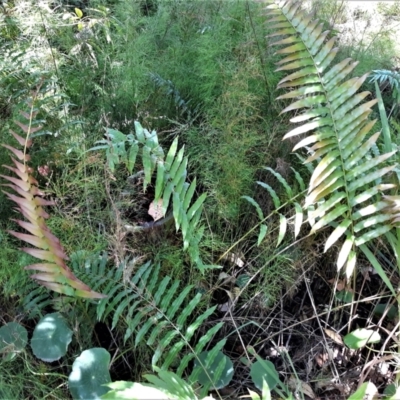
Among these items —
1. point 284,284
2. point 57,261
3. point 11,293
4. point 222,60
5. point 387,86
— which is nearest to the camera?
point 57,261

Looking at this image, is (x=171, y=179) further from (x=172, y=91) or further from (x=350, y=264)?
(x=350, y=264)

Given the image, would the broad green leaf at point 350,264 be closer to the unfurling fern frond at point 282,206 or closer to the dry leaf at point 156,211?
the unfurling fern frond at point 282,206

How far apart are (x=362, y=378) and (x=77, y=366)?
0.75 m

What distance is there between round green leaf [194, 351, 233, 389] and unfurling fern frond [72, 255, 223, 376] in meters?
0.03

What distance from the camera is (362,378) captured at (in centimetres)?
119

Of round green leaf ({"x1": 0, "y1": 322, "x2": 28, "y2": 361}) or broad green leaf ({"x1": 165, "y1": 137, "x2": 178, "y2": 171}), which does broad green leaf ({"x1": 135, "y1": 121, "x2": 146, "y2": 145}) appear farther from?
round green leaf ({"x1": 0, "y1": 322, "x2": 28, "y2": 361})

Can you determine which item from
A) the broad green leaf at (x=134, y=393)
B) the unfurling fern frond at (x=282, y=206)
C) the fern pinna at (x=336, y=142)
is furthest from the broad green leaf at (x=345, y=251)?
the broad green leaf at (x=134, y=393)

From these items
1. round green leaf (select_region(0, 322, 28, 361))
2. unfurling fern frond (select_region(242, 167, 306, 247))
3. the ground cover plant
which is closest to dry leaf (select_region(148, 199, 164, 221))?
the ground cover plant

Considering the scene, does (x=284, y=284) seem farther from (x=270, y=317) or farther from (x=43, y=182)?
(x=43, y=182)

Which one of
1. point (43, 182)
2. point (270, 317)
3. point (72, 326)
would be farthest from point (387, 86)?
point (72, 326)

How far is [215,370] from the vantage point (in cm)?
112

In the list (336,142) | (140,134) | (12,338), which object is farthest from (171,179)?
(12,338)

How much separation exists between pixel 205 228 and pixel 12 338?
0.63m

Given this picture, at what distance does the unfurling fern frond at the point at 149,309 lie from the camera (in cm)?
114
